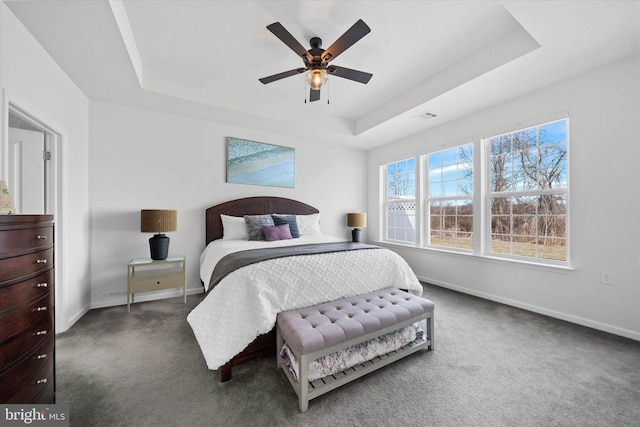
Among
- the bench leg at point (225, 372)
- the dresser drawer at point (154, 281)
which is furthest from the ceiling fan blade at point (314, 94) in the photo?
the dresser drawer at point (154, 281)

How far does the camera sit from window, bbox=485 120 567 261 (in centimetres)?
269

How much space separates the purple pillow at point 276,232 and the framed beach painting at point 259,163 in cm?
98

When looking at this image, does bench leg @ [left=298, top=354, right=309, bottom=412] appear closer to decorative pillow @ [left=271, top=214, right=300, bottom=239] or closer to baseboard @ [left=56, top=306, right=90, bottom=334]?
decorative pillow @ [left=271, top=214, right=300, bottom=239]

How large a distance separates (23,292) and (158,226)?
1.91 meters

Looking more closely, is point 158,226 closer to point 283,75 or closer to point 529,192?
point 283,75

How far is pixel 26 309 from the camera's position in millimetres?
1062

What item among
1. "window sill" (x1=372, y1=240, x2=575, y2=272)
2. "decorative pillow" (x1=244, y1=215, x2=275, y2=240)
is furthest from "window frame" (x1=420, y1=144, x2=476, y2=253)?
"decorative pillow" (x1=244, y1=215, x2=275, y2=240)

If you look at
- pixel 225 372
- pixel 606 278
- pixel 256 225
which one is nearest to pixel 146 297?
pixel 256 225

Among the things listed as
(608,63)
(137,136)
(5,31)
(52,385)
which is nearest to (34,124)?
(5,31)

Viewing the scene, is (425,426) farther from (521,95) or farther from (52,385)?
(521,95)

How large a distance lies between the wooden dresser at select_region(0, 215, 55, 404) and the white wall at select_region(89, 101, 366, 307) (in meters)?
2.05

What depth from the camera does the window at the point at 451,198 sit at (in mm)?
3508

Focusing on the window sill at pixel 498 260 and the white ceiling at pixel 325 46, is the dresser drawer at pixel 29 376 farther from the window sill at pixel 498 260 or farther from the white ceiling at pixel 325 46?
the window sill at pixel 498 260

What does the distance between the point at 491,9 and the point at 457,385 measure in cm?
288
